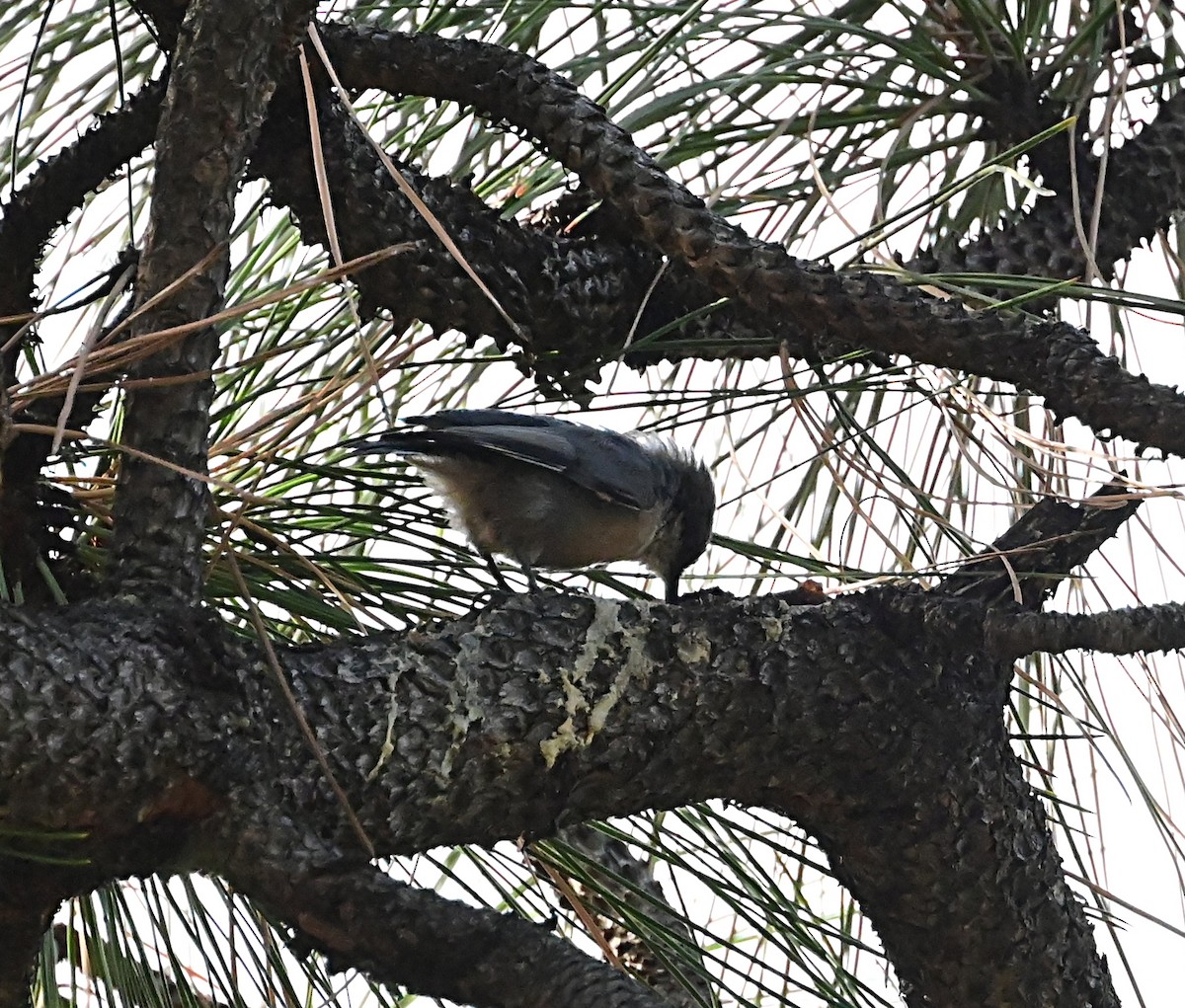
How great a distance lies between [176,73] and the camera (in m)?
0.98

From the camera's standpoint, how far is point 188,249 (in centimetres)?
99

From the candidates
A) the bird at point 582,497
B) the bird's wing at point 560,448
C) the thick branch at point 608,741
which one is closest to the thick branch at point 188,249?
the thick branch at point 608,741

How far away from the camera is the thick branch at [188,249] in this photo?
0.97 m

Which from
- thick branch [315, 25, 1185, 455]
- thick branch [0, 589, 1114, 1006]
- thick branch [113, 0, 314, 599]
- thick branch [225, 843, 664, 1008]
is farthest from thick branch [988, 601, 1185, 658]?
thick branch [113, 0, 314, 599]

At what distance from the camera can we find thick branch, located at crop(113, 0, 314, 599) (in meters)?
A: 0.97

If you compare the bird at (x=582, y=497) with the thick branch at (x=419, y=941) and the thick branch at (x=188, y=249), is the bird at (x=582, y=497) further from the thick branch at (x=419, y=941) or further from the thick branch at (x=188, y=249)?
the thick branch at (x=419, y=941)

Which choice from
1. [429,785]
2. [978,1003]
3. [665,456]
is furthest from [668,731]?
[665,456]

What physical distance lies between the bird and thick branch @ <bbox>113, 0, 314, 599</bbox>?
0.74 meters

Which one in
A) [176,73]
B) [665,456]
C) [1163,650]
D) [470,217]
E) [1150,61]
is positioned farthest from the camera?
[665,456]

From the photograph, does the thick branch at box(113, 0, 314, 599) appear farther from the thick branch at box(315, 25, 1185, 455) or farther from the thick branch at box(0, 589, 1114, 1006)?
the thick branch at box(315, 25, 1185, 455)

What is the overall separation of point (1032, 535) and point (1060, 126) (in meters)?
0.34

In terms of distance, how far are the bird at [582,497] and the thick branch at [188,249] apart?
0.74 meters

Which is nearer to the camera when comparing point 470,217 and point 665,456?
point 470,217

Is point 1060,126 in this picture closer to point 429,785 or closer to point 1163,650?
point 1163,650
